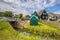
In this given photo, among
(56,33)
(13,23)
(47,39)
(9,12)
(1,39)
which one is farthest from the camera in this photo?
(9,12)

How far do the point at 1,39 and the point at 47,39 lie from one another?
541cm

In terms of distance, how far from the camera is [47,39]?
60.0 ft

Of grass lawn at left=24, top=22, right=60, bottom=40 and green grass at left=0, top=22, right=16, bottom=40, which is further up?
green grass at left=0, top=22, right=16, bottom=40

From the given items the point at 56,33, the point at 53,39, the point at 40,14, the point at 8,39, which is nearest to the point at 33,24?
the point at 56,33

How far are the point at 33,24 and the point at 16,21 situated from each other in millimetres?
6455

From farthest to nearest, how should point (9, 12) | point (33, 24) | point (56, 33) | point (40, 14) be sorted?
point (40, 14)
point (9, 12)
point (33, 24)
point (56, 33)

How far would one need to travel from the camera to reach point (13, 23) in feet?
121

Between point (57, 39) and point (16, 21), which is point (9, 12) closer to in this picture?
point (16, 21)

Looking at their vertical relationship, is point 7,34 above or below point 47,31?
above

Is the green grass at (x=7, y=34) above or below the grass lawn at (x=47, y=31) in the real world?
above

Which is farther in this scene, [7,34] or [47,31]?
[47,31]

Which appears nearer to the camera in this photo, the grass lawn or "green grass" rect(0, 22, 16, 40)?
"green grass" rect(0, 22, 16, 40)

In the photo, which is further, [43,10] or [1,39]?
[43,10]

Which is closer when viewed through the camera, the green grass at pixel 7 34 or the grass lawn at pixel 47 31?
the green grass at pixel 7 34
